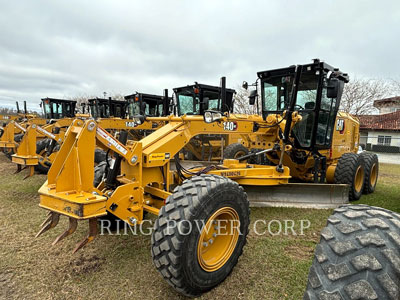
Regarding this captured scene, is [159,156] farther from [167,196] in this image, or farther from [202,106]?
[202,106]

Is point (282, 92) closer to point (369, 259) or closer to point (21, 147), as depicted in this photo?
point (369, 259)

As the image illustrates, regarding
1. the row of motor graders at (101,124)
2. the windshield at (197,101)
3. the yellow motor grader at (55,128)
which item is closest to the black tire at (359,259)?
the row of motor graders at (101,124)

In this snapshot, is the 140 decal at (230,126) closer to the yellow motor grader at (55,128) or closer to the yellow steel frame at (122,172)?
the yellow steel frame at (122,172)

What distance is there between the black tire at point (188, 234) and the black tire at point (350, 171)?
401cm

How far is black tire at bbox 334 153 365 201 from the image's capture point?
19.3 ft

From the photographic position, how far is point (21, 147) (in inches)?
273

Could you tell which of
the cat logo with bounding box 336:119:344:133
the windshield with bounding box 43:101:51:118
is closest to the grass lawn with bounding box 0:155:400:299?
the cat logo with bounding box 336:119:344:133

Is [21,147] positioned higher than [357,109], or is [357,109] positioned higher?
[357,109]

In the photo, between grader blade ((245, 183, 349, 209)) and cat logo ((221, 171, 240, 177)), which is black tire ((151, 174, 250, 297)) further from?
grader blade ((245, 183, 349, 209))

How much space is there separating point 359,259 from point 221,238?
6.19 feet

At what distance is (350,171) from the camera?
5891 millimetres

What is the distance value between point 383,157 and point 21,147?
63.8 ft

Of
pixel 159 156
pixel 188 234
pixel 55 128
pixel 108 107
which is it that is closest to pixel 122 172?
pixel 159 156

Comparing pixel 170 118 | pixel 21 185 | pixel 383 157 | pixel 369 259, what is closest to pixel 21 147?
pixel 21 185
